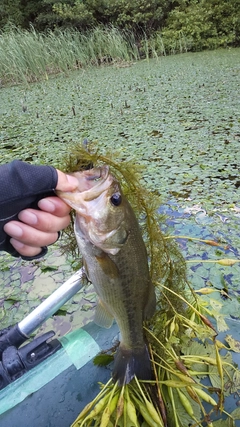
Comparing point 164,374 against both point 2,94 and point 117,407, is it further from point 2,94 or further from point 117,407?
point 2,94

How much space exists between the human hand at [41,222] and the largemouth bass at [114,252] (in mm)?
49

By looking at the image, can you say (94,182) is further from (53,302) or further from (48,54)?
(48,54)

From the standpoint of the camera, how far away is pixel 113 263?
103 centimetres

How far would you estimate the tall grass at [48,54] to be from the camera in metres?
8.09

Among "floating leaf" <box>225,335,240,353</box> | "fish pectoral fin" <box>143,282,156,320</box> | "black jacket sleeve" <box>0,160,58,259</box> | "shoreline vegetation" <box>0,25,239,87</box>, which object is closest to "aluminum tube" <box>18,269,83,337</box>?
"fish pectoral fin" <box>143,282,156,320</box>

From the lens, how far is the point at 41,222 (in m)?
1.08

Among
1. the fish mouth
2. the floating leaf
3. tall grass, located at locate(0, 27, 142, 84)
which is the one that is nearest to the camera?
the fish mouth

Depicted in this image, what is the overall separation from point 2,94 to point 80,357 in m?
7.71

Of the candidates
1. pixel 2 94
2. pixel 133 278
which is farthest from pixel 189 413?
pixel 2 94

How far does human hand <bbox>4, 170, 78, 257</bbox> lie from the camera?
106cm

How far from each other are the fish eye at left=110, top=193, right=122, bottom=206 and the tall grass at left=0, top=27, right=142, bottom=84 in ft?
25.2

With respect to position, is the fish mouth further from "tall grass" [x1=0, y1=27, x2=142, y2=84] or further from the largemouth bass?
"tall grass" [x1=0, y1=27, x2=142, y2=84]

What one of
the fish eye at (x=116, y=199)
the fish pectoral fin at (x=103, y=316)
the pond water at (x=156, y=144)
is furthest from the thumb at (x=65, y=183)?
the fish pectoral fin at (x=103, y=316)

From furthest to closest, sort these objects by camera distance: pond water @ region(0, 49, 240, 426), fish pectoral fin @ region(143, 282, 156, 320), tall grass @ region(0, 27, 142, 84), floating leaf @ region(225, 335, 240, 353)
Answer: tall grass @ region(0, 27, 142, 84) < pond water @ region(0, 49, 240, 426) < floating leaf @ region(225, 335, 240, 353) < fish pectoral fin @ region(143, 282, 156, 320)
